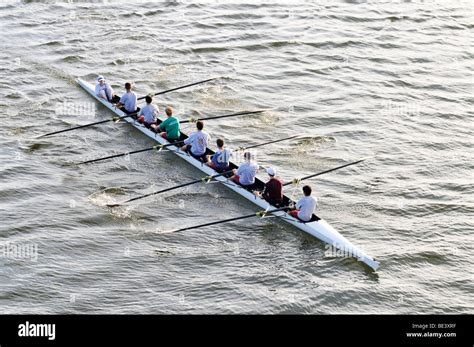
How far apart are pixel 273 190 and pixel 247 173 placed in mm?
1220

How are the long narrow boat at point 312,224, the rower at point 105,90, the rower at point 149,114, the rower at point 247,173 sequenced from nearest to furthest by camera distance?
the long narrow boat at point 312,224, the rower at point 247,173, the rower at point 149,114, the rower at point 105,90

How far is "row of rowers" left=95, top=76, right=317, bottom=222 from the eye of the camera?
22547 mm

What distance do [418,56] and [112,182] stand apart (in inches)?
665

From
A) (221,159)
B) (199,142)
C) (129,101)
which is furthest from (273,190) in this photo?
(129,101)

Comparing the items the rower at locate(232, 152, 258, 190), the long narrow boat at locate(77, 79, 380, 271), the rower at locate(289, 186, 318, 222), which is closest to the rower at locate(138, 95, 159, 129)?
the long narrow boat at locate(77, 79, 380, 271)

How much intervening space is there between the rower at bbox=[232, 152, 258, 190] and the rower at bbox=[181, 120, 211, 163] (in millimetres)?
1903

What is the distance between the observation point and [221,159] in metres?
24.8

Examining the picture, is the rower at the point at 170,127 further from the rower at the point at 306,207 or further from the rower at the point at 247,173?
the rower at the point at 306,207

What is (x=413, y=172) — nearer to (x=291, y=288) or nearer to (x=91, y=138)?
(x=291, y=288)

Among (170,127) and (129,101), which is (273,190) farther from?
(129,101)

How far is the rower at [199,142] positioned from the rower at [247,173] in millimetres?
1903

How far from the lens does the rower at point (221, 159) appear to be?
972 inches

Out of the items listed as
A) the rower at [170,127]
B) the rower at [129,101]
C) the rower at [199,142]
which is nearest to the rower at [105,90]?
the rower at [129,101]
